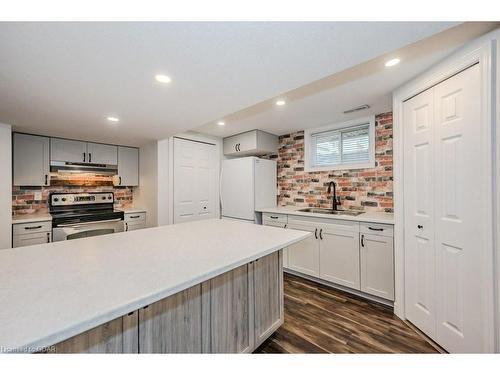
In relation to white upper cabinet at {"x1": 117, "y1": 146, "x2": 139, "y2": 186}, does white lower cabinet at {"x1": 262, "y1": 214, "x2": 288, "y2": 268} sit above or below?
below

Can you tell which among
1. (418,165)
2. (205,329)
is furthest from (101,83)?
(418,165)

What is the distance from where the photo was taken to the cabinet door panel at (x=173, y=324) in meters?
0.98

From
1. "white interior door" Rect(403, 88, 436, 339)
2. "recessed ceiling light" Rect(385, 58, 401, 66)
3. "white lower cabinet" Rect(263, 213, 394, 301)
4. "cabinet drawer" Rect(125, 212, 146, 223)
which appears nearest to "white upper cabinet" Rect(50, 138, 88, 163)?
"cabinet drawer" Rect(125, 212, 146, 223)

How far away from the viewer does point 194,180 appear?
3.71 m

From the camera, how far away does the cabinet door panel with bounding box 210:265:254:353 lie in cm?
128

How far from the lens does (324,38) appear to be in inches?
43.2

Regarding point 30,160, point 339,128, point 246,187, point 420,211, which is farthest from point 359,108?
point 30,160

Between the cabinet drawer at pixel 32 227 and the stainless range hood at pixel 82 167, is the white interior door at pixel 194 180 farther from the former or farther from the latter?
the cabinet drawer at pixel 32 227

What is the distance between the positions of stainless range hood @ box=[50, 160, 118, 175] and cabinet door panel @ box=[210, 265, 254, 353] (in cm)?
320

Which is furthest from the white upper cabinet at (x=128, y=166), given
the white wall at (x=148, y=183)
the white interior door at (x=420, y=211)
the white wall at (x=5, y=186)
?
the white interior door at (x=420, y=211)

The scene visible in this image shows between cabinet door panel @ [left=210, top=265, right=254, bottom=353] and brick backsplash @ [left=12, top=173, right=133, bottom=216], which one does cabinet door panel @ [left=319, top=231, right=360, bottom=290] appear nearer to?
cabinet door panel @ [left=210, top=265, right=254, bottom=353]

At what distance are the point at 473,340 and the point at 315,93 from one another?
2.26 metres

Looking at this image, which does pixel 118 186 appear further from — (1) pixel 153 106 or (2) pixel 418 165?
(2) pixel 418 165

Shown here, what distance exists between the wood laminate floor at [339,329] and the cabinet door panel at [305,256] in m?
0.38
